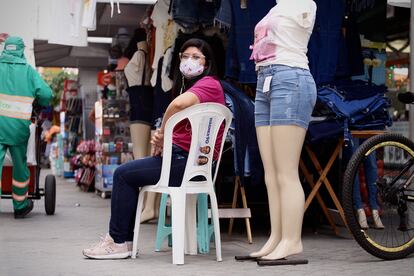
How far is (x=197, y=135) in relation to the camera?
6.10 m

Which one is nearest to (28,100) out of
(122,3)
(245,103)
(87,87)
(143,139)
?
(143,139)

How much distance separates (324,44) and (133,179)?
2.32 meters

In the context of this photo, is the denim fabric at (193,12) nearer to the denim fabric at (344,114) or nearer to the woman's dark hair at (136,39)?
the denim fabric at (344,114)

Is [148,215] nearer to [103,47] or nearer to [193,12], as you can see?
[193,12]

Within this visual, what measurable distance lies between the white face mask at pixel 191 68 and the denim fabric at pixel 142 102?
3.00m

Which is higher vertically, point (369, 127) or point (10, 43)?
point (10, 43)

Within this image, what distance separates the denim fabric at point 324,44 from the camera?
7418 millimetres

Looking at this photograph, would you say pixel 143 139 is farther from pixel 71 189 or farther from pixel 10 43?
pixel 71 189

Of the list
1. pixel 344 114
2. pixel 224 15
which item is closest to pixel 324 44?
pixel 344 114

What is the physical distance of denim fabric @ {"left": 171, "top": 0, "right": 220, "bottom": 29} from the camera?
7891 millimetres

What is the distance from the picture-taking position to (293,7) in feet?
19.9

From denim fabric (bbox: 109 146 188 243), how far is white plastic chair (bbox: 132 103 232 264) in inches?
1.9

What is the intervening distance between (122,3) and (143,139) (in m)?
2.09

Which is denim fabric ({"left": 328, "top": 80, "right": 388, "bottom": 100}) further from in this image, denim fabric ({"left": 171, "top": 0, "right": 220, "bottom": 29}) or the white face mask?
the white face mask
